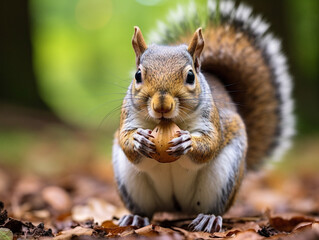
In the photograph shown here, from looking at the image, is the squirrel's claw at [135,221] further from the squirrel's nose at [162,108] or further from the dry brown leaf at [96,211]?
the squirrel's nose at [162,108]

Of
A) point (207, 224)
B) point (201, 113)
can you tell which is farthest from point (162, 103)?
point (207, 224)

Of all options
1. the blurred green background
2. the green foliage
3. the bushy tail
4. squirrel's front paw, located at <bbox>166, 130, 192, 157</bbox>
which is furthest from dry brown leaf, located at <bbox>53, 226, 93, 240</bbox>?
the green foliage

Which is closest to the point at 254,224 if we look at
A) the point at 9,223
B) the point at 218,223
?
the point at 218,223

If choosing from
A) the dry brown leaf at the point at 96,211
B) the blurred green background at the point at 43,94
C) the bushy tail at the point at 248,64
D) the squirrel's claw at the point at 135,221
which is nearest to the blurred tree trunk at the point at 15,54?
the blurred green background at the point at 43,94

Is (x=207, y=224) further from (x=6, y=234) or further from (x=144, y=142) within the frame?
(x=6, y=234)

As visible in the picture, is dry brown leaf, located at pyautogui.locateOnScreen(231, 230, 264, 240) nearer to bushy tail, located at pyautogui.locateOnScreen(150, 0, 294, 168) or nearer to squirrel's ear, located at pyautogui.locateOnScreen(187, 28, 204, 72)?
squirrel's ear, located at pyautogui.locateOnScreen(187, 28, 204, 72)

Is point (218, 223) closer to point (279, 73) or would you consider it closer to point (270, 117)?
point (270, 117)
